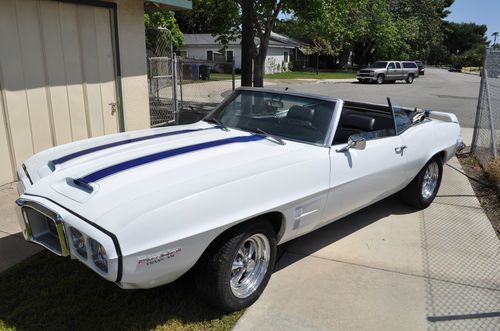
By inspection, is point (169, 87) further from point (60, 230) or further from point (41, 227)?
point (60, 230)

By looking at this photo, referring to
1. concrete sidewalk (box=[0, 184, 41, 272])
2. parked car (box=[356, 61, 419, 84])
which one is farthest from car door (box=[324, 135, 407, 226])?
parked car (box=[356, 61, 419, 84])

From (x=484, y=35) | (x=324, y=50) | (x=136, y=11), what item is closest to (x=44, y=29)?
(x=136, y=11)

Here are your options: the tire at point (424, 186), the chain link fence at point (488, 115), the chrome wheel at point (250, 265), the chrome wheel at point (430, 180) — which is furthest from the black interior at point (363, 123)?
the chain link fence at point (488, 115)

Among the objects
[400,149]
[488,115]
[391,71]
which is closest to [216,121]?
[400,149]

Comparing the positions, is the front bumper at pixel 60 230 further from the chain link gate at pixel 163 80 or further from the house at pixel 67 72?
the chain link gate at pixel 163 80

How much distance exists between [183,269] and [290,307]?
1.04 m

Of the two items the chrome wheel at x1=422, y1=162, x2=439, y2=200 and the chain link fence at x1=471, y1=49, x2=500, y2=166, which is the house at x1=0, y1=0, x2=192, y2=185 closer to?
the chrome wheel at x1=422, y1=162, x2=439, y2=200

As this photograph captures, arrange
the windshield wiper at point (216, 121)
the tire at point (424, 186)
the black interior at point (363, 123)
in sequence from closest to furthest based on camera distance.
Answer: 1. the black interior at point (363, 123)
2. the windshield wiper at point (216, 121)
3. the tire at point (424, 186)

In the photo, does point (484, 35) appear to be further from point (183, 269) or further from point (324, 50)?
point (183, 269)

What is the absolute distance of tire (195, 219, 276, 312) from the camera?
2.95 m

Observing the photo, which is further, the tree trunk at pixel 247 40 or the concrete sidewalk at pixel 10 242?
the tree trunk at pixel 247 40

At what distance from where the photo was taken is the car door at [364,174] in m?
3.82

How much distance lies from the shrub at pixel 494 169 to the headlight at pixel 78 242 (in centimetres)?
586

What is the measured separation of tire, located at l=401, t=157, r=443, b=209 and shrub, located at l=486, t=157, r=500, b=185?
1.31 metres
